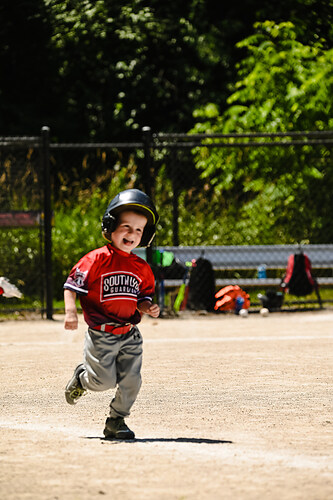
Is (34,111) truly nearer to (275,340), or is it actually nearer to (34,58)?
(34,58)

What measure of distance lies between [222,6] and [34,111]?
4747 mm

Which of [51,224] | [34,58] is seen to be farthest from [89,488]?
[34,58]

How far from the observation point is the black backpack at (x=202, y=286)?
44.8ft

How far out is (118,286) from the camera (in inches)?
239

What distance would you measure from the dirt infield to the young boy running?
30 cm

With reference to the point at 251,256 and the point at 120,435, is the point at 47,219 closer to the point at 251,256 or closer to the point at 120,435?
the point at 251,256

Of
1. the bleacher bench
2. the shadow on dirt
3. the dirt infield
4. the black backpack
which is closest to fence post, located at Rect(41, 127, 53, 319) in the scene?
the bleacher bench

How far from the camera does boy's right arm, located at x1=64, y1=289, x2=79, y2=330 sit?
5.98m

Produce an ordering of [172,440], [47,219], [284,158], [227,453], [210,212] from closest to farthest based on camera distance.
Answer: [227,453] → [172,440] → [47,219] → [284,158] → [210,212]

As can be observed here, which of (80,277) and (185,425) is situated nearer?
(80,277)

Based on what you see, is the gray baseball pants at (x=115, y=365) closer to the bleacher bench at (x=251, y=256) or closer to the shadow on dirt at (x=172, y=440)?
the shadow on dirt at (x=172, y=440)

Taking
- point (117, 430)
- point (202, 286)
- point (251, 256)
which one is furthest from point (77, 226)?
point (117, 430)

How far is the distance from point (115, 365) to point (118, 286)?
44 centimetres

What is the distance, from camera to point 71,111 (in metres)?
24.5
